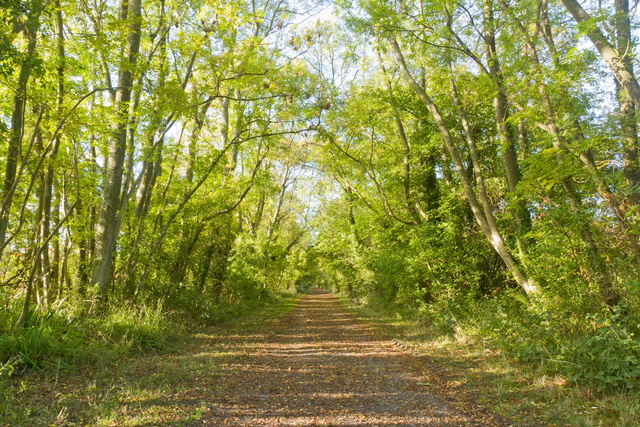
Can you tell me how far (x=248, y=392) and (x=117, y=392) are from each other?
160 cm

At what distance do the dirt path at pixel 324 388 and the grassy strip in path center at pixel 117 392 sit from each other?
33cm

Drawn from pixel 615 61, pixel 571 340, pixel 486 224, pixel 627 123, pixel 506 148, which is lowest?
pixel 571 340

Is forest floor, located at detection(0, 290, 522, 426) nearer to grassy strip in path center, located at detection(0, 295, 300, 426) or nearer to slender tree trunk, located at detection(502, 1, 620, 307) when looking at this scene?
grassy strip in path center, located at detection(0, 295, 300, 426)

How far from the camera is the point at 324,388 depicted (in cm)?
493

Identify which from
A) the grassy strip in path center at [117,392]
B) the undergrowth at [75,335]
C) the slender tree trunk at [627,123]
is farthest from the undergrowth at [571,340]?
the undergrowth at [75,335]

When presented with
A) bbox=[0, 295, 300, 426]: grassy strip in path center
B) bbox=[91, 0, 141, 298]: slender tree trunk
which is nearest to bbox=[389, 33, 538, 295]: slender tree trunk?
bbox=[0, 295, 300, 426]: grassy strip in path center

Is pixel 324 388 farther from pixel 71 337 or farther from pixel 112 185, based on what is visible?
pixel 112 185

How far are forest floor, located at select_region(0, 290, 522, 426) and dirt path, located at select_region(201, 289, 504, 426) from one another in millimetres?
13

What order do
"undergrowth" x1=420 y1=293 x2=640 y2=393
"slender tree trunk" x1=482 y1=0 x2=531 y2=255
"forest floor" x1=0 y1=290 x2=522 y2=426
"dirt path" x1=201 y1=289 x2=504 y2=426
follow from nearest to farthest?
"forest floor" x1=0 y1=290 x2=522 y2=426 → "dirt path" x1=201 y1=289 x2=504 y2=426 → "undergrowth" x1=420 y1=293 x2=640 y2=393 → "slender tree trunk" x1=482 y1=0 x2=531 y2=255

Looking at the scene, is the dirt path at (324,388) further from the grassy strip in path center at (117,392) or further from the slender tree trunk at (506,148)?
the slender tree trunk at (506,148)

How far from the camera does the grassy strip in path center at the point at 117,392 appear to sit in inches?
139

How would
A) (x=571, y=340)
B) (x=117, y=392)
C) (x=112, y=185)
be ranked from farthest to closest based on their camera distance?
(x=112, y=185) < (x=571, y=340) < (x=117, y=392)

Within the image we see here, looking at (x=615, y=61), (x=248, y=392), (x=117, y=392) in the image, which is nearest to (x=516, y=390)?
(x=248, y=392)

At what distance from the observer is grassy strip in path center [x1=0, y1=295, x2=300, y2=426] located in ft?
11.6
